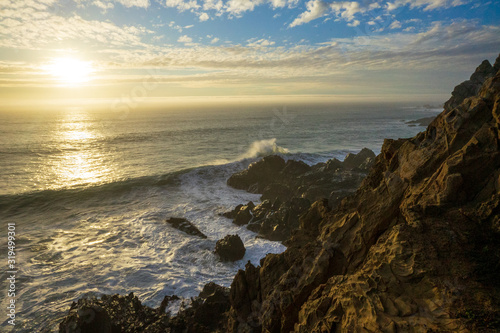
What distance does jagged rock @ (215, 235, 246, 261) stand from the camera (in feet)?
66.8

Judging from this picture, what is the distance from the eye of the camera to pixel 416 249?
6238 mm

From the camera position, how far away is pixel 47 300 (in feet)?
52.9

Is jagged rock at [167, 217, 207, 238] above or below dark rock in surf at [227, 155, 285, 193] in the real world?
below

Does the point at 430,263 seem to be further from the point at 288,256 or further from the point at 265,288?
the point at 265,288

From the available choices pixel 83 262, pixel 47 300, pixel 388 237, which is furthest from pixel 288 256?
pixel 83 262

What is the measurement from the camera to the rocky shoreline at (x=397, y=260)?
562 cm

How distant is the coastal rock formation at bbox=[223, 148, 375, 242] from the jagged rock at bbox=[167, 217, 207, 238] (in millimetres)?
4113

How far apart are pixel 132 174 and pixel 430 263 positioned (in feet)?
146

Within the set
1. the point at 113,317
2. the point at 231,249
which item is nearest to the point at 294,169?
the point at 231,249

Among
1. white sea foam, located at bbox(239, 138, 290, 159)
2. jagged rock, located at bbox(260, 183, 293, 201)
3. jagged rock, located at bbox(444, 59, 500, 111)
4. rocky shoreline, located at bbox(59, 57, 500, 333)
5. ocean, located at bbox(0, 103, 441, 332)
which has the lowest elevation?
ocean, located at bbox(0, 103, 441, 332)

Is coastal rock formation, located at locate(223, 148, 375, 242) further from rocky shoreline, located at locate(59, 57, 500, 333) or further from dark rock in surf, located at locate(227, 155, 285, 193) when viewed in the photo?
rocky shoreline, located at locate(59, 57, 500, 333)

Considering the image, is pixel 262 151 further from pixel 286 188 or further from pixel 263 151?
pixel 286 188

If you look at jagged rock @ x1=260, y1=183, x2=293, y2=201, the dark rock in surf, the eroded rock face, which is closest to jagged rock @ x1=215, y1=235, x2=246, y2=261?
the eroded rock face

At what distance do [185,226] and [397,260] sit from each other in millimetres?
22295
